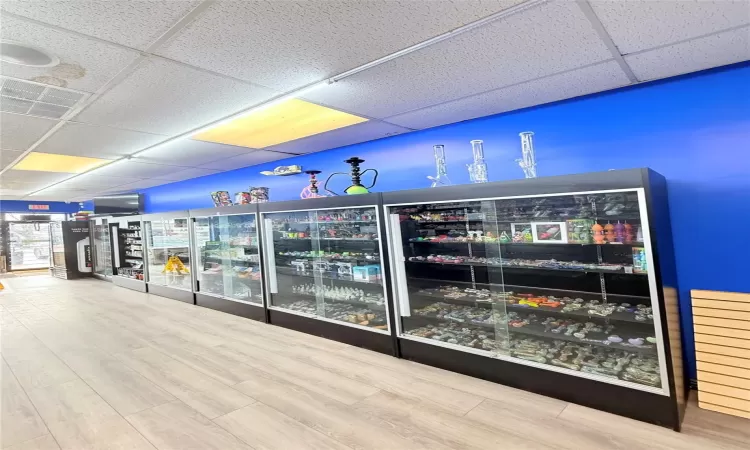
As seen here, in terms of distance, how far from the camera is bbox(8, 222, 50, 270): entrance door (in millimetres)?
10998

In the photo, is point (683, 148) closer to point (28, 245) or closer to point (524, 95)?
point (524, 95)

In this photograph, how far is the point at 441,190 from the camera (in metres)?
2.74

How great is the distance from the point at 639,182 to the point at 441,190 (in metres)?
1.22

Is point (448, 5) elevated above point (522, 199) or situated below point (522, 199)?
above

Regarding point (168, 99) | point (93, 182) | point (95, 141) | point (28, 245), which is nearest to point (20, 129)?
point (95, 141)

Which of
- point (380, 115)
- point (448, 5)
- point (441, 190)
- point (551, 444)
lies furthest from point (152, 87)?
point (551, 444)

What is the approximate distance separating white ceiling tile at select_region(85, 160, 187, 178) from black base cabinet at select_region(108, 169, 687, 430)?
→ 2098 millimetres

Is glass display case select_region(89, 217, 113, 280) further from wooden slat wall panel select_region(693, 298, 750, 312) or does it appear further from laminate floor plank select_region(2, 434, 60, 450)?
wooden slat wall panel select_region(693, 298, 750, 312)

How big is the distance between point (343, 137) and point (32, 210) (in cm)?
1159

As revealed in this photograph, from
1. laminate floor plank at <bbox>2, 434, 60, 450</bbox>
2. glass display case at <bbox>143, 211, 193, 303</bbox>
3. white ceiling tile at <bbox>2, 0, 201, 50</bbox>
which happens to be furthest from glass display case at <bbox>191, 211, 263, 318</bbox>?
white ceiling tile at <bbox>2, 0, 201, 50</bbox>

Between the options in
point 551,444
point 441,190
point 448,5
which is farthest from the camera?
point 441,190

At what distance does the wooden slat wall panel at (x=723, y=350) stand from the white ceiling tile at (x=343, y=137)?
266 centimetres

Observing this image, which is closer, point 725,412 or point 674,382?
point 674,382

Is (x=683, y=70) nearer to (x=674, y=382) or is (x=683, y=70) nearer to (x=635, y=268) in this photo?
(x=635, y=268)
